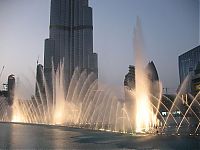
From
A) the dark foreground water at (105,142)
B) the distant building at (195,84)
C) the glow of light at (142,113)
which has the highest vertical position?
the distant building at (195,84)

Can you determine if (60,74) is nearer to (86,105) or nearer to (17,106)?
(86,105)

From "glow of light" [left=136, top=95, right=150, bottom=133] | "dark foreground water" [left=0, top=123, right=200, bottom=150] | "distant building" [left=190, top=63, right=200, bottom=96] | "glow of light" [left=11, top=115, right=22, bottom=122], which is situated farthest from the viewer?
"distant building" [left=190, top=63, right=200, bottom=96]

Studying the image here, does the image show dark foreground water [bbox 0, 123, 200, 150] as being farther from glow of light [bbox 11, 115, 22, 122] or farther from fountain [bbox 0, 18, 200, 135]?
glow of light [bbox 11, 115, 22, 122]

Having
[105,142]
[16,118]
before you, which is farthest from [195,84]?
[105,142]

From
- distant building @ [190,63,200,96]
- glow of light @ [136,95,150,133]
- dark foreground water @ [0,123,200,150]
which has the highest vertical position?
distant building @ [190,63,200,96]

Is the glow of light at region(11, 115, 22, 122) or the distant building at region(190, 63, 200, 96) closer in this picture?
the glow of light at region(11, 115, 22, 122)

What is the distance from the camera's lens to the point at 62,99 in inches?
2103

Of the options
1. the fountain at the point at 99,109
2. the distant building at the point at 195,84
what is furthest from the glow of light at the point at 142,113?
the distant building at the point at 195,84

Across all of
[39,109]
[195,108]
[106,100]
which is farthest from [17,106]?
[195,108]

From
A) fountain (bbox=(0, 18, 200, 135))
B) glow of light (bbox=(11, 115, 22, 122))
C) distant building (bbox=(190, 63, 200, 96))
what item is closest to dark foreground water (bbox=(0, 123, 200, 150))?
fountain (bbox=(0, 18, 200, 135))

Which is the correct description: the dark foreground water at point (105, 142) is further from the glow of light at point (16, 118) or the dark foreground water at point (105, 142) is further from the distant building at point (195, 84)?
the distant building at point (195, 84)

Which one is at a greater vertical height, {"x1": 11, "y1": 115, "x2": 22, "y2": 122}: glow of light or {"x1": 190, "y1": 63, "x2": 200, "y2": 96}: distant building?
{"x1": 190, "y1": 63, "x2": 200, "y2": 96}: distant building

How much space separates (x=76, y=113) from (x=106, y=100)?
13355 mm

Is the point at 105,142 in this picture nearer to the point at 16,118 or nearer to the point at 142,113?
the point at 142,113
